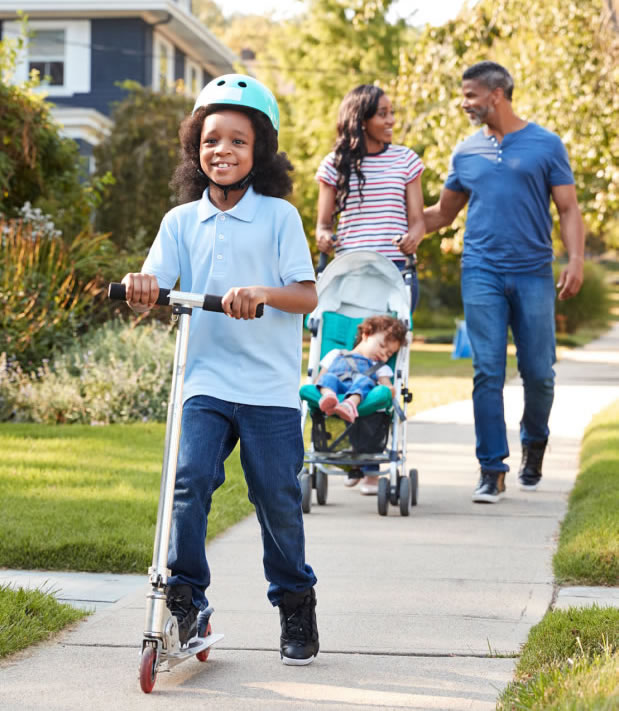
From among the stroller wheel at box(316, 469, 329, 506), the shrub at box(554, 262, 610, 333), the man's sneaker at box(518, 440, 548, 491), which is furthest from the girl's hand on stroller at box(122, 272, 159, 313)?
the shrub at box(554, 262, 610, 333)

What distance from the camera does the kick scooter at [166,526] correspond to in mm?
3561

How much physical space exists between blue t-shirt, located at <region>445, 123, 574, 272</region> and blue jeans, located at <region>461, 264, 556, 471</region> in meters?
0.09

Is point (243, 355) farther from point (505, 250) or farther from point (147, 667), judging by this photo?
point (505, 250)

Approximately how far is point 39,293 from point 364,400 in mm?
5567

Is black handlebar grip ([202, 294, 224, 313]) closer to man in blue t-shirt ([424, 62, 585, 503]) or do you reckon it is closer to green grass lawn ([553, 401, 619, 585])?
green grass lawn ([553, 401, 619, 585])

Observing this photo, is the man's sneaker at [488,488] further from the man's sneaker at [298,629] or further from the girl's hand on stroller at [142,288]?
the girl's hand on stroller at [142,288]

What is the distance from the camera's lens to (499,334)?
7.04 m

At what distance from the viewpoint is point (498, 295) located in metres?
7.05

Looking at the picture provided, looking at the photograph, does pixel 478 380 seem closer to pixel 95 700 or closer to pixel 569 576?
pixel 569 576

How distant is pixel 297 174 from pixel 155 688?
86.5 ft

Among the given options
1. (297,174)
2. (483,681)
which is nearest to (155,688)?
(483,681)

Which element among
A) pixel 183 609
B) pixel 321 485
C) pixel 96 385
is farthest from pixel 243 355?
pixel 96 385

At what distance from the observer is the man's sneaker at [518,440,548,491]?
7438 mm

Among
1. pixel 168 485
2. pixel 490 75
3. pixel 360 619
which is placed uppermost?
pixel 490 75
